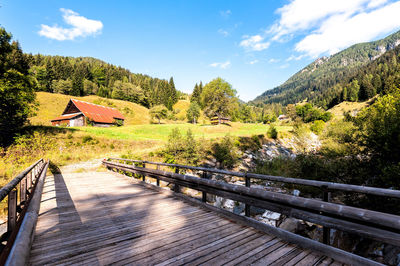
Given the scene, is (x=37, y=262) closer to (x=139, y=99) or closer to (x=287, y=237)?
(x=287, y=237)

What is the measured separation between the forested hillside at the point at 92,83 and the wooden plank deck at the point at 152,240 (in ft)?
272

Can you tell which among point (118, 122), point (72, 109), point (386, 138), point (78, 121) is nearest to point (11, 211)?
point (386, 138)

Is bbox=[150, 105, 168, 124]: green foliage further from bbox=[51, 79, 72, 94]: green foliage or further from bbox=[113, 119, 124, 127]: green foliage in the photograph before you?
bbox=[51, 79, 72, 94]: green foliage

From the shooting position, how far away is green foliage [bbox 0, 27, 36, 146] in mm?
19359

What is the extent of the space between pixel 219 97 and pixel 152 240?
1623 inches

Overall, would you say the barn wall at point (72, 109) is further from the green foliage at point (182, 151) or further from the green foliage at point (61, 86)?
the green foliage at point (182, 151)

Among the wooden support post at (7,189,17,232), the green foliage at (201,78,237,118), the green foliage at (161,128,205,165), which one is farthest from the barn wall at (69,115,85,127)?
the wooden support post at (7,189,17,232)

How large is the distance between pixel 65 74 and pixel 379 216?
348 ft

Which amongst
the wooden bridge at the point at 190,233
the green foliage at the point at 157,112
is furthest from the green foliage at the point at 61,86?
the wooden bridge at the point at 190,233

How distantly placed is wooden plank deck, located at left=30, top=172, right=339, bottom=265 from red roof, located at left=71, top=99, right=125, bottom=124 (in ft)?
157

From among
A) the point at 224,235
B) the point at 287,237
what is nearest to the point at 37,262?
the point at 224,235

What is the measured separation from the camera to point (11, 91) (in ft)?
63.9

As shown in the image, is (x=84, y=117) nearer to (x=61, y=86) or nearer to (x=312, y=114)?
(x=61, y=86)

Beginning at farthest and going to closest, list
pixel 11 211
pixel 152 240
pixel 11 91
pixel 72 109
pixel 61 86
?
pixel 61 86, pixel 72 109, pixel 11 91, pixel 11 211, pixel 152 240
